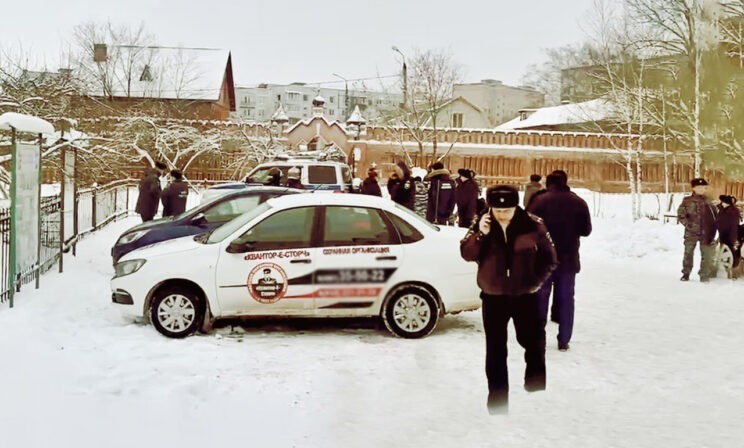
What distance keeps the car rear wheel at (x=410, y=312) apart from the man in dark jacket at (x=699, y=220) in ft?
24.1

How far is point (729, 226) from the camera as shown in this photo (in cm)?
1529

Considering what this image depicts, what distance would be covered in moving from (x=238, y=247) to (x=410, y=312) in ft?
6.95

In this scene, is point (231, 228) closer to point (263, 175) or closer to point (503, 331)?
point (503, 331)

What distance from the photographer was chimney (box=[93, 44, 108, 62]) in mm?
56531

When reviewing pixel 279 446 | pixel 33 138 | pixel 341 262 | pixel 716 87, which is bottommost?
pixel 279 446

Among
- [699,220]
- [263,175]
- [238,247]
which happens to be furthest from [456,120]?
[238,247]

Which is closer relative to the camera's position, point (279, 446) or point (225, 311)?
point (279, 446)

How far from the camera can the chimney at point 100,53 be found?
56531 mm

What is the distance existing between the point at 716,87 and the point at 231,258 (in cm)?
2492

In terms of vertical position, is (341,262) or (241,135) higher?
(241,135)

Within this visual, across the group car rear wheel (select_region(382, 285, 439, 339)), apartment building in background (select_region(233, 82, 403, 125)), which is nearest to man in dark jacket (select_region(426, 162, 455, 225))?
car rear wheel (select_region(382, 285, 439, 339))

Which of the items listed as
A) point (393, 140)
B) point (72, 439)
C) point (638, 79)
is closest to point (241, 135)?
point (393, 140)

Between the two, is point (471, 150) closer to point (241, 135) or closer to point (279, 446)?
point (241, 135)

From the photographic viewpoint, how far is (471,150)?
181 ft
